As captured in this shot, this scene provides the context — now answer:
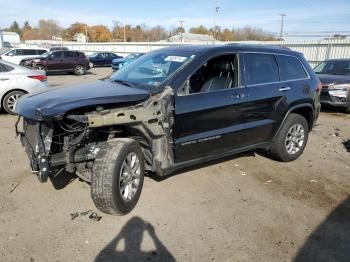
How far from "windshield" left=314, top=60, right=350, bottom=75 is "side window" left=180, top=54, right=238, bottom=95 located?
7.78 metres

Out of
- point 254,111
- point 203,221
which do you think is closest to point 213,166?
point 254,111

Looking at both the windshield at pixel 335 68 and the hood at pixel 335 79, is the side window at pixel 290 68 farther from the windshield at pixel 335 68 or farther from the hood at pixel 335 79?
the windshield at pixel 335 68

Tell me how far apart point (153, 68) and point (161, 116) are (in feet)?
3.47

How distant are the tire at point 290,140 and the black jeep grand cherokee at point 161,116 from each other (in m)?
0.02

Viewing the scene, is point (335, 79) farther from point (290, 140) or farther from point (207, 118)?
point (207, 118)

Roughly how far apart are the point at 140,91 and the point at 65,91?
87 centimetres

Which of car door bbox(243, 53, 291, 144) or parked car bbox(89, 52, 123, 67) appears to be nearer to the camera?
car door bbox(243, 53, 291, 144)

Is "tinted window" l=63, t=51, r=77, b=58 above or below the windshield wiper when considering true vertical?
below

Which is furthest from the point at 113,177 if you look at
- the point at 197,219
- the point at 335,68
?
the point at 335,68

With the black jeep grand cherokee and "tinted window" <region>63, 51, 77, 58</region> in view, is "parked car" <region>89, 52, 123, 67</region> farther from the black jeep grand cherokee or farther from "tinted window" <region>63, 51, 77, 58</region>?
the black jeep grand cherokee

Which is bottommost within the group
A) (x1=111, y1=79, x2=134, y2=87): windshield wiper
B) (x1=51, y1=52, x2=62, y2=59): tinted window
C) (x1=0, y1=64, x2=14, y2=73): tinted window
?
(x1=51, y1=52, x2=62, y2=59): tinted window

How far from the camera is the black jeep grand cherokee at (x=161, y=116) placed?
3541 mm

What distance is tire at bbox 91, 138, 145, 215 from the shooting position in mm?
3539

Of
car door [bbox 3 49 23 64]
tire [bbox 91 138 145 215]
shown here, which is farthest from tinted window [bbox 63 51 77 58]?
tire [bbox 91 138 145 215]
